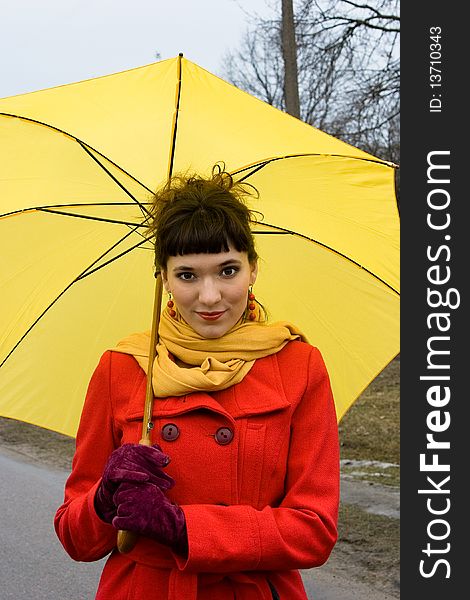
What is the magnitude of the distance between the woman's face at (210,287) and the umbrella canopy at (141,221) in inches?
11.2

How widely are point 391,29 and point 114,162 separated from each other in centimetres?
1682

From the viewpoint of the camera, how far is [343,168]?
9.57 feet

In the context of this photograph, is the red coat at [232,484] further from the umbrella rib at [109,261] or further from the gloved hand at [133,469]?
the umbrella rib at [109,261]

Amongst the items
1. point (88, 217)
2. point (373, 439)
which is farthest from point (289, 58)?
point (88, 217)

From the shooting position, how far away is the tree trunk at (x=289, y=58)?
1433 centimetres

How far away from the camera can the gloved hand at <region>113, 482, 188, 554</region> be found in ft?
7.18

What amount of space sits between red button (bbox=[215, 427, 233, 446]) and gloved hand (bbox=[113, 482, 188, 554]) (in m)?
0.23

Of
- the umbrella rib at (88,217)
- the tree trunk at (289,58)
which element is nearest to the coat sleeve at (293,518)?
the umbrella rib at (88,217)

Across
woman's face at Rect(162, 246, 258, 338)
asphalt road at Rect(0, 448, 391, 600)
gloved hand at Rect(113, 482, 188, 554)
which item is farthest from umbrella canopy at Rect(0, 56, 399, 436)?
asphalt road at Rect(0, 448, 391, 600)

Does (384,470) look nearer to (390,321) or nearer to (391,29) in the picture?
(390,321)

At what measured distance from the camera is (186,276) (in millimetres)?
2480

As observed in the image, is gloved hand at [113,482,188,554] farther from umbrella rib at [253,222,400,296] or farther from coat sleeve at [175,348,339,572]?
umbrella rib at [253,222,400,296]

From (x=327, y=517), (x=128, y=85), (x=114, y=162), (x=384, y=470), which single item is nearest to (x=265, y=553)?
(x=327, y=517)

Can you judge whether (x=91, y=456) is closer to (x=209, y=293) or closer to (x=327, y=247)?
(x=209, y=293)
